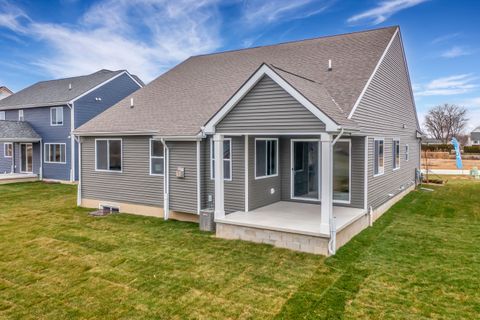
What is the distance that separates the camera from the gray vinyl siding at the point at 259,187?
9.48 m

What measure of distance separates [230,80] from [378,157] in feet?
19.9

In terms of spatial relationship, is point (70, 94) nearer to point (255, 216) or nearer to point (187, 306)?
point (255, 216)

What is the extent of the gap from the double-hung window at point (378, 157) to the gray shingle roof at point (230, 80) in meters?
2.15

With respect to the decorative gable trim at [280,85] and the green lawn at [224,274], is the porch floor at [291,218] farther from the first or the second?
the decorative gable trim at [280,85]

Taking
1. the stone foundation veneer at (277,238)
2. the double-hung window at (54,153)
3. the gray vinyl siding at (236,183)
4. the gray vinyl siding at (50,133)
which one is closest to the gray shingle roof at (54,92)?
the gray vinyl siding at (50,133)

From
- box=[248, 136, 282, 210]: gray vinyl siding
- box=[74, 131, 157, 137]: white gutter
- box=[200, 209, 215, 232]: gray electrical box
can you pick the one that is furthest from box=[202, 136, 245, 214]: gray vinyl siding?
box=[74, 131, 157, 137]: white gutter

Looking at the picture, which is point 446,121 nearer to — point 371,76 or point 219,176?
point 371,76

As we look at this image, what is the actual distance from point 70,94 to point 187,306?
19707 millimetres

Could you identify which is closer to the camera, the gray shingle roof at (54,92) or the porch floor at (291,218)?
the porch floor at (291,218)

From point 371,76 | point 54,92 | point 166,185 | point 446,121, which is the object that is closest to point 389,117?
point 371,76

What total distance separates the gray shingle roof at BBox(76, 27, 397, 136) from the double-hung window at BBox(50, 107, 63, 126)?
898 centimetres

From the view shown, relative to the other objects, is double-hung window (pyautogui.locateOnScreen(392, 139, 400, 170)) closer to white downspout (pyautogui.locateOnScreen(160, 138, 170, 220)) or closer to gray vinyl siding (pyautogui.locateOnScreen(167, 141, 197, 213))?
gray vinyl siding (pyautogui.locateOnScreen(167, 141, 197, 213))

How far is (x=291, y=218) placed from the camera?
8.42 metres

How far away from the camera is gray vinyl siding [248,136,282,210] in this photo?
9.48 metres
